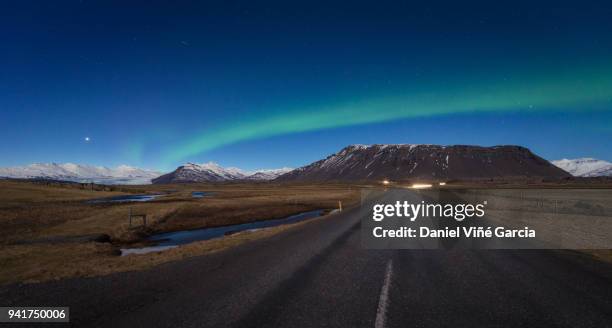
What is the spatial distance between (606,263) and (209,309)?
50.8 feet

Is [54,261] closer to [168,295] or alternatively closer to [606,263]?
[168,295]

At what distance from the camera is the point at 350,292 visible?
10.0 meters

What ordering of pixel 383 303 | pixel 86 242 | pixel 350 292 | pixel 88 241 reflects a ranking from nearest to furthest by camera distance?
pixel 383 303, pixel 350 292, pixel 86 242, pixel 88 241

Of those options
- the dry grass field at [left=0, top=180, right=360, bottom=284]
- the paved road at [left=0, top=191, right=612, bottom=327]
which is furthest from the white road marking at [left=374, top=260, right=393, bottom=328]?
the dry grass field at [left=0, top=180, right=360, bottom=284]

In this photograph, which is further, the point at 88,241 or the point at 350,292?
the point at 88,241

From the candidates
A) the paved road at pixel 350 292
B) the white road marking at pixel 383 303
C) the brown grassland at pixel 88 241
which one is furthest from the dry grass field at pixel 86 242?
the white road marking at pixel 383 303

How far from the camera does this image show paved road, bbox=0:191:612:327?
317 inches

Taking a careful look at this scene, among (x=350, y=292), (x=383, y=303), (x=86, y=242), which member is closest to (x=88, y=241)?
(x=86, y=242)

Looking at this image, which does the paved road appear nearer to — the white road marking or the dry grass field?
the white road marking

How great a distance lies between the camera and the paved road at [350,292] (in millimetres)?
8062

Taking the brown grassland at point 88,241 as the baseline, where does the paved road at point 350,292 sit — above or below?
above

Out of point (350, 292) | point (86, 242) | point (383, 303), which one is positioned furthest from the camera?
point (86, 242)

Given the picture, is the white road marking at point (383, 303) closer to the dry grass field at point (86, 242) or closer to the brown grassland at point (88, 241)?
the brown grassland at point (88, 241)

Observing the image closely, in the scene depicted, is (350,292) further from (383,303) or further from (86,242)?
(86,242)
